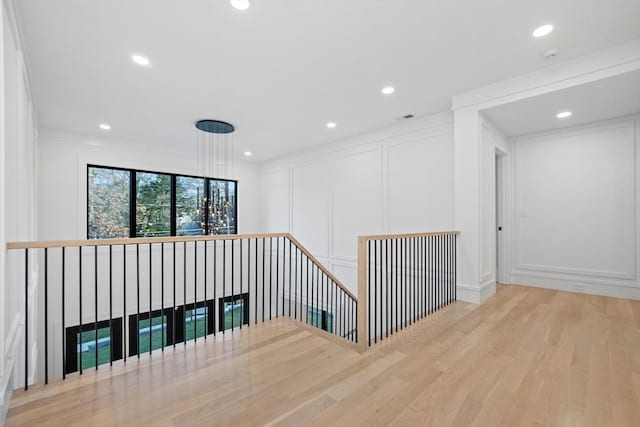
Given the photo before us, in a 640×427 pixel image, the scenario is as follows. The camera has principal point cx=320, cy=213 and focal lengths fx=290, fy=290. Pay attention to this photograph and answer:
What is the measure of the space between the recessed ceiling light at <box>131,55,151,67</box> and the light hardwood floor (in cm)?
291

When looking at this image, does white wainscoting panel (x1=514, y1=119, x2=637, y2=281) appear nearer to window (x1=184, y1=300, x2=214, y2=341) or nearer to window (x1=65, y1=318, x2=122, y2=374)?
window (x1=184, y1=300, x2=214, y2=341)

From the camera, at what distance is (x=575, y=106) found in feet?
12.0

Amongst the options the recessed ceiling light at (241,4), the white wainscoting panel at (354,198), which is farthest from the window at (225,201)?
the recessed ceiling light at (241,4)

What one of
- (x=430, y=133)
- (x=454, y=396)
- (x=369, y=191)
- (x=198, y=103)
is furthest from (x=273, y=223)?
(x=454, y=396)

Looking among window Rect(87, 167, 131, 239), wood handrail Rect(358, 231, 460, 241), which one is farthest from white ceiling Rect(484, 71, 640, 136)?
A: window Rect(87, 167, 131, 239)

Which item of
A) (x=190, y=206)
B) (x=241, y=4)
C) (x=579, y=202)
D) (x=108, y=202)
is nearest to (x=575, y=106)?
(x=579, y=202)

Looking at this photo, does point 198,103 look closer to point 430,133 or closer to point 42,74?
point 42,74

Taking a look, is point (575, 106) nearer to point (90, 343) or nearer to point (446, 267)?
point (446, 267)

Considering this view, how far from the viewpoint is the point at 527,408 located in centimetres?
177

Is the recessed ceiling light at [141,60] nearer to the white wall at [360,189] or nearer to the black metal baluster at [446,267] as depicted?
the white wall at [360,189]

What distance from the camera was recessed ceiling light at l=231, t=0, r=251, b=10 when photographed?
227 cm

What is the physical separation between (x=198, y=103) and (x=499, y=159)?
4.95 meters

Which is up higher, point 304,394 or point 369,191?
point 369,191

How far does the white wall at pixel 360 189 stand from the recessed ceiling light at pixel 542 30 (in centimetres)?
181
